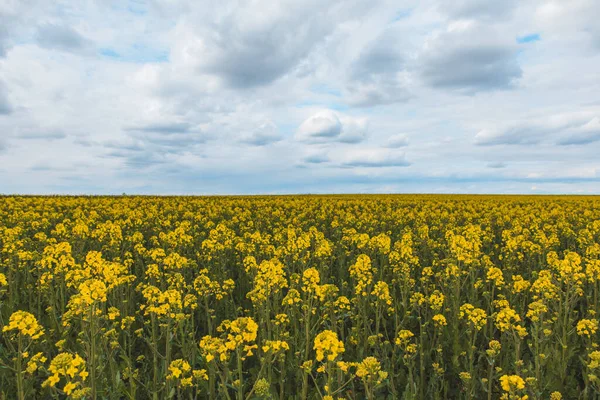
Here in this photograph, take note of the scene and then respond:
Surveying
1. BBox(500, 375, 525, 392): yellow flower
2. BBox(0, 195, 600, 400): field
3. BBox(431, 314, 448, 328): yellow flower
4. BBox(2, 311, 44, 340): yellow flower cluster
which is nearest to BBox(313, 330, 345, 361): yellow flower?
BBox(0, 195, 600, 400): field

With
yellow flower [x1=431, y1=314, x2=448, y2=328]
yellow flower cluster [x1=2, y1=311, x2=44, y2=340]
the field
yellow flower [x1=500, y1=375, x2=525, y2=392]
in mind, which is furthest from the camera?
yellow flower [x1=431, y1=314, x2=448, y2=328]

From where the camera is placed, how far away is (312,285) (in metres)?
5.92

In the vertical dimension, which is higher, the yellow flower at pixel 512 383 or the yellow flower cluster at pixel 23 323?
the yellow flower cluster at pixel 23 323

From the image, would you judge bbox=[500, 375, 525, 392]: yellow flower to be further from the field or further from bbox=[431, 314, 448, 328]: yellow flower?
Answer: bbox=[431, 314, 448, 328]: yellow flower

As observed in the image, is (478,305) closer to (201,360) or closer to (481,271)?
(481,271)

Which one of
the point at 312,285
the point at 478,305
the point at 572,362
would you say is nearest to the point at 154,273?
the point at 312,285

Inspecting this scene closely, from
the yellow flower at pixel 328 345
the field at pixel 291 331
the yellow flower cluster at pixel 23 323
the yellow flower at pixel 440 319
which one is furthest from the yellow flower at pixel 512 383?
the yellow flower cluster at pixel 23 323

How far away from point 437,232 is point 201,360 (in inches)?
488

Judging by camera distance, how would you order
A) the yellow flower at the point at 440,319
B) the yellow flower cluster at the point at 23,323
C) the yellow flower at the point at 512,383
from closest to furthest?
the yellow flower at the point at 512,383, the yellow flower cluster at the point at 23,323, the yellow flower at the point at 440,319

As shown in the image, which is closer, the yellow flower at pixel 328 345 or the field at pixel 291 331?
the yellow flower at pixel 328 345

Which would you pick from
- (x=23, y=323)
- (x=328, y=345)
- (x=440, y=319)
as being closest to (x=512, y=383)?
(x=328, y=345)

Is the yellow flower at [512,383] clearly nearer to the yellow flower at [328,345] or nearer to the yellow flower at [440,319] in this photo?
the yellow flower at [328,345]

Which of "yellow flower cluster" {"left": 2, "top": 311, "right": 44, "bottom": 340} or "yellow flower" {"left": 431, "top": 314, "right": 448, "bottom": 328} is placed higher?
"yellow flower cluster" {"left": 2, "top": 311, "right": 44, "bottom": 340}

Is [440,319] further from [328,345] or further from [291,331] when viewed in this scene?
[328,345]
